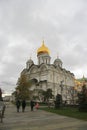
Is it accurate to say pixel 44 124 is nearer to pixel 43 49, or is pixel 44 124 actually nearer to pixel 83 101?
pixel 83 101

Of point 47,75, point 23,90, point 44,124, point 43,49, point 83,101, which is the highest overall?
point 43,49

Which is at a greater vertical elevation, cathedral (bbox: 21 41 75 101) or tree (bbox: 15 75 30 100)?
cathedral (bbox: 21 41 75 101)

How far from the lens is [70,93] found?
85062 mm

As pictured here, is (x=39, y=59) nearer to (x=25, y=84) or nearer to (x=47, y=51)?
(x=47, y=51)

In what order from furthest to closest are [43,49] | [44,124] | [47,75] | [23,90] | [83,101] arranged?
[43,49]
[47,75]
[23,90]
[83,101]
[44,124]

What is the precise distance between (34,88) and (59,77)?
34.1 feet

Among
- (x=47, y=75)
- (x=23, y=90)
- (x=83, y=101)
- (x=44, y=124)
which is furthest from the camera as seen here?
(x=47, y=75)

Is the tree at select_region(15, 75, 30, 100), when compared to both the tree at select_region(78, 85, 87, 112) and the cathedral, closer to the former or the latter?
the cathedral

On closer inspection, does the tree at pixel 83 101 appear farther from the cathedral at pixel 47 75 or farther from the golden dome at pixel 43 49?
the golden dome at pixel 43 49

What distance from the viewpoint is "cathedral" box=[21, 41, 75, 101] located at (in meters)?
76.8

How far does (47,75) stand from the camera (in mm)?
76375

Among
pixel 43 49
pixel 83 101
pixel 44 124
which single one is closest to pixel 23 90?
pixel 43 49

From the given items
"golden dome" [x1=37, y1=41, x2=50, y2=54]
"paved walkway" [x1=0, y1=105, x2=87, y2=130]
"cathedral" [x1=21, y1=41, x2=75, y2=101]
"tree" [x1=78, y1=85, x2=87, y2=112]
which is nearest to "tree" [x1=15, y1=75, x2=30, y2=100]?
"cathedral" [x1=21, y1=41, x2=75, y2=101]

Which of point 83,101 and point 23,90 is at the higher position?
point 23,90
